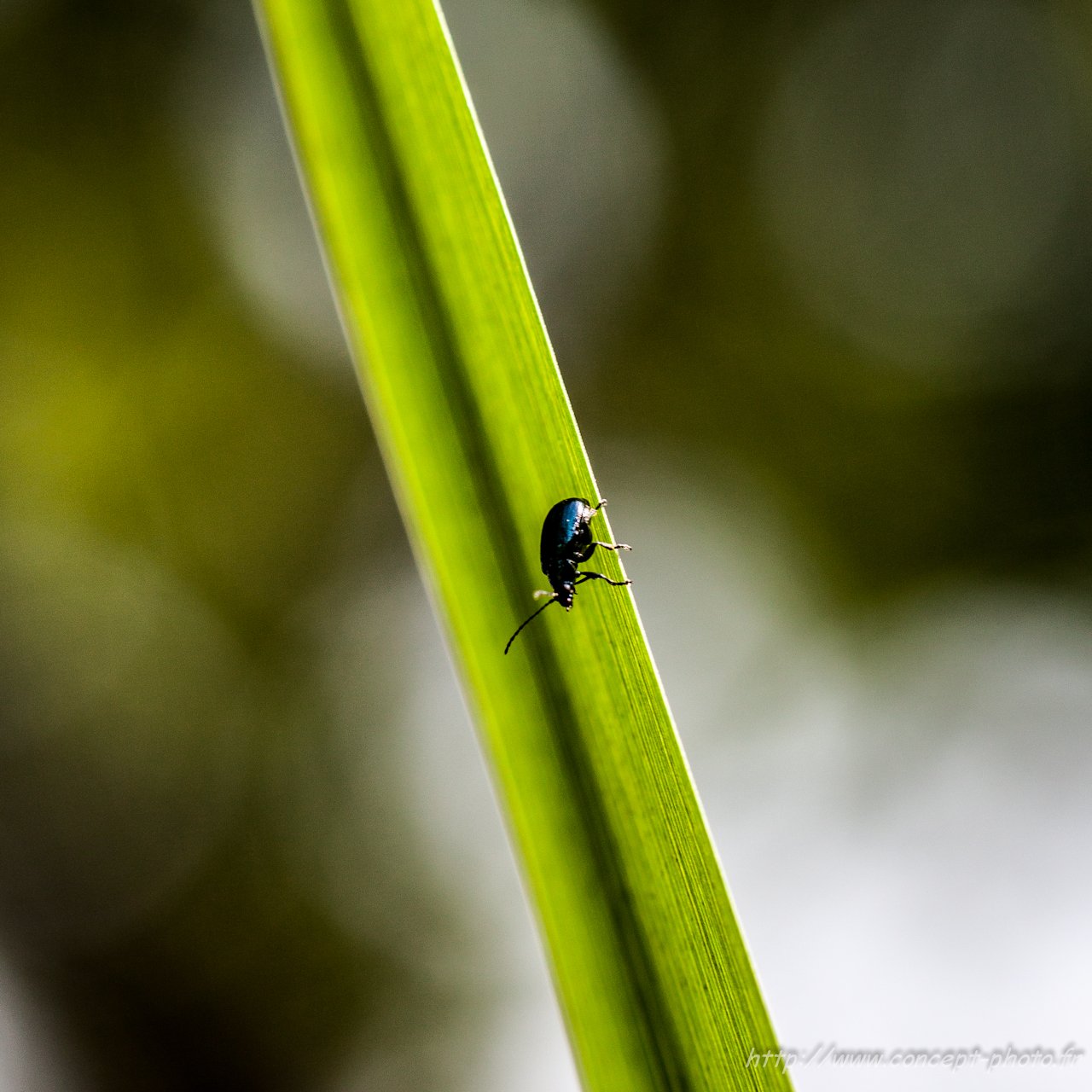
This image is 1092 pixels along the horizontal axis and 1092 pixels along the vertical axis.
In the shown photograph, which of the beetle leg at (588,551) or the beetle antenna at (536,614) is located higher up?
the beetle leg at (588,551)

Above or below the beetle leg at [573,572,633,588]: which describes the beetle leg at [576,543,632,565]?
above

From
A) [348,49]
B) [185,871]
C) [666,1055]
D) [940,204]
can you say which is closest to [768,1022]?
[666,1055]

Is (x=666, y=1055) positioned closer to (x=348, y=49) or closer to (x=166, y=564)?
(x=348, y=49)

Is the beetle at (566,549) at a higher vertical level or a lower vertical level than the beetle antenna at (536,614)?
higher

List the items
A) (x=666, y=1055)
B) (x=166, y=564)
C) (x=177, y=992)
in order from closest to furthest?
1. (x=666, y=1055)
2. (x=177, y=992)
3. (x=166, y=564)

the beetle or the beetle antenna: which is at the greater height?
→ the beetle
